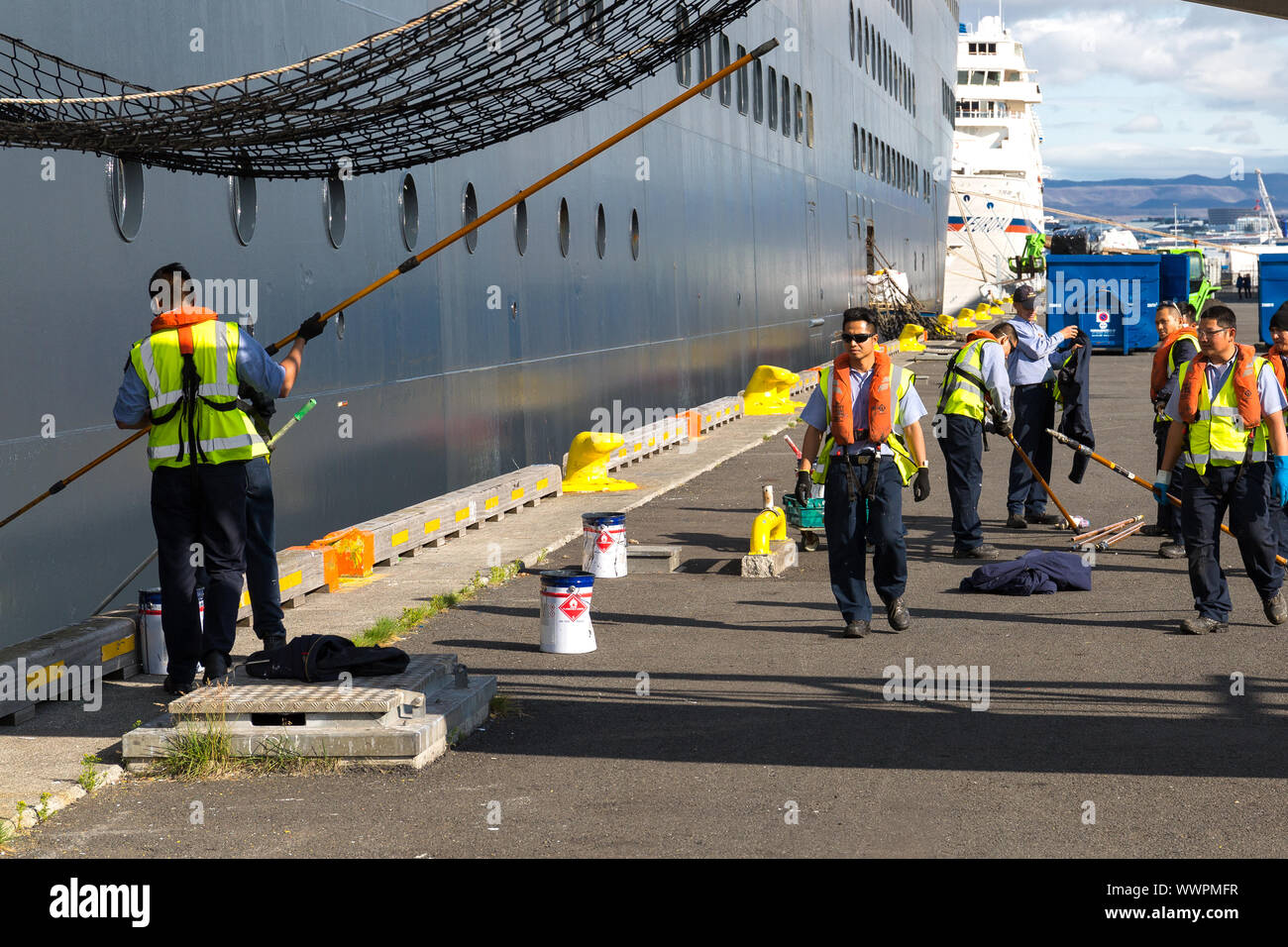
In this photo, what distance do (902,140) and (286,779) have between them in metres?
48.6

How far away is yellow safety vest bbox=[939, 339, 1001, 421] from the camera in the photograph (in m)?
13.2

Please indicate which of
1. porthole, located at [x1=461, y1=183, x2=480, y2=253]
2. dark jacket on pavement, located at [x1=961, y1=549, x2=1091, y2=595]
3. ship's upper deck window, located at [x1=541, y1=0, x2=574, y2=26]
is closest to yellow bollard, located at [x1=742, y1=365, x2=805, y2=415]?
porthole, located at [x1=461, y1=183, x2=480, y2=253]

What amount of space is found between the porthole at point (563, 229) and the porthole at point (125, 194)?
8.49 meters

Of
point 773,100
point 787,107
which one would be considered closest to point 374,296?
point 773,100

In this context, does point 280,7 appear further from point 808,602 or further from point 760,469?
point 760,469

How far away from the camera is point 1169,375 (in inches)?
532

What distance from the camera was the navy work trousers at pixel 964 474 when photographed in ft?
42.9

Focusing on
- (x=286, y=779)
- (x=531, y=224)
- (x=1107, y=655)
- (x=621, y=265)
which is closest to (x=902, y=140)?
(x=621, y=265)

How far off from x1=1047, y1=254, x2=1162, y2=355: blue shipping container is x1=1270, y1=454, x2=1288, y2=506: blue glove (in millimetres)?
30551

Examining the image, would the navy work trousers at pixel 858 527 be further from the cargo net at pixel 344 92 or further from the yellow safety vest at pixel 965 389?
the yellow safety vest at pixel 965 389

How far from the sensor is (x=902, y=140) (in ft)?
173

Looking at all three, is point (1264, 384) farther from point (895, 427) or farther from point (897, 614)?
point (897, 614)

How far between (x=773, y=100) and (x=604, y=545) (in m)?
20.2

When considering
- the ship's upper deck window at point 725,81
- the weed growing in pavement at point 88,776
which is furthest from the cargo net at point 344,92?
the ship's upper deck window at point 725,81
